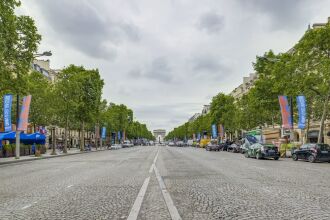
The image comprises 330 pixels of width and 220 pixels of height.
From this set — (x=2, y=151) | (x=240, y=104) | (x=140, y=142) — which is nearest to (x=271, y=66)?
(x=240, y=104)

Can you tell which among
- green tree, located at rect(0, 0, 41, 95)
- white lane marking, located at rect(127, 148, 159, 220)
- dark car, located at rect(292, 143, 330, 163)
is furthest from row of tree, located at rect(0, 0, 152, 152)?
dark car, located at rect(292, 143, 330, 163)

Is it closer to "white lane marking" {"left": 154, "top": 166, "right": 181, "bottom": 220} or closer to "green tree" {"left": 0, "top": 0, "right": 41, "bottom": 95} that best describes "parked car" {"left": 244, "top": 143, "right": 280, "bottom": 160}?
"green tree" {"left": 0, "top": 0, "right": 41, "bottom": 95}

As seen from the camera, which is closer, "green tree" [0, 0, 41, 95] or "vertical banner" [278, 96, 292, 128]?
"green tree" [0, 0, 41, 95]

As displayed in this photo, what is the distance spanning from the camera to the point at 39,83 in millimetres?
52062

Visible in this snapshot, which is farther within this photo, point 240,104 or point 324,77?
point 240,104

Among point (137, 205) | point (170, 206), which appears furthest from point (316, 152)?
point (137, 205)

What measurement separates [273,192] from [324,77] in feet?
81.9

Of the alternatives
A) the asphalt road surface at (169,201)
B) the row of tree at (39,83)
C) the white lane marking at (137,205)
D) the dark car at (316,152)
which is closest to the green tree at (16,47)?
the row of tree at (39,83)

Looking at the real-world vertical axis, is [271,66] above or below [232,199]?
above

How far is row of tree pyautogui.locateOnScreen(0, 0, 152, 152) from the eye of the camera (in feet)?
89.7

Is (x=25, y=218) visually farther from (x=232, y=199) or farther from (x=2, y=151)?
(x=2, y=151)

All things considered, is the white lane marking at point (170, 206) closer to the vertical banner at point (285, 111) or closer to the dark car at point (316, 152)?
the dark car at point (316, 152)

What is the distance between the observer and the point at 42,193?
Result: 1068 centimetres

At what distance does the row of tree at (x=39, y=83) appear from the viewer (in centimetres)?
2734
